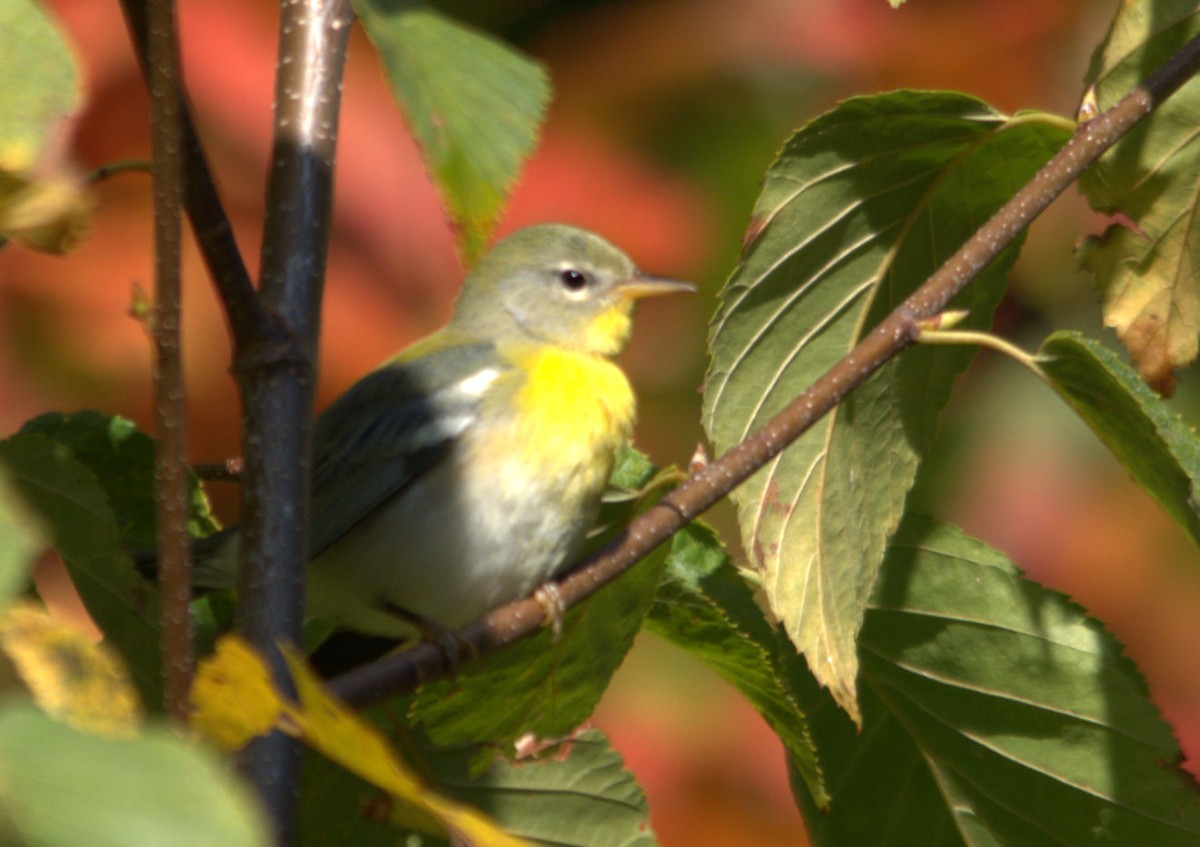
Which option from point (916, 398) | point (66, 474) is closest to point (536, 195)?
point (916, 398)

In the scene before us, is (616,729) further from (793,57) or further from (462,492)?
(793,57)

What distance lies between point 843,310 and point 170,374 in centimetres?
102

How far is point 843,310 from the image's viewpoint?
69.8 inches

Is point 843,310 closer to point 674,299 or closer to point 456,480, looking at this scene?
point 456,480

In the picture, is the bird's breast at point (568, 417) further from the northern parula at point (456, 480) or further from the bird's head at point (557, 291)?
the bird's head at point (557, 291)

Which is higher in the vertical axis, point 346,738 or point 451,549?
point 451,549

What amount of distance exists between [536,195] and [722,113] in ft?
3.77

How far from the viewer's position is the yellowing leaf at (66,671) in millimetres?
659

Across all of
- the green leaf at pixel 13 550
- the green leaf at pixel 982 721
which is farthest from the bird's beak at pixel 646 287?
the green leaf at pixel 13 550

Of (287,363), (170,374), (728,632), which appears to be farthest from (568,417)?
(170,374)

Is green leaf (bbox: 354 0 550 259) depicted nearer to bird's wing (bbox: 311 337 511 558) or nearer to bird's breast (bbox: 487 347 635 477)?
bird's breast (bbox: 487 347 635 477)

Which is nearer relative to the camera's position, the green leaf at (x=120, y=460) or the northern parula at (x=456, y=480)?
the green leaf at (x=120, y=460)

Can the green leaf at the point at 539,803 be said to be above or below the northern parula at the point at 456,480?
below

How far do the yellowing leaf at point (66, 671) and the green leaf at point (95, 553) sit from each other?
0.68 metres
